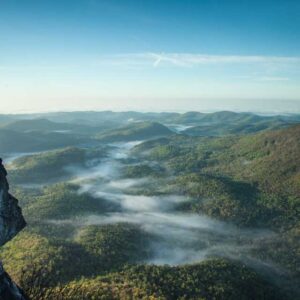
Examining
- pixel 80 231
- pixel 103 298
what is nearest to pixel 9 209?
pixel 103 298

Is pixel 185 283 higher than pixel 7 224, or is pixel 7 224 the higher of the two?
pixel 7 224

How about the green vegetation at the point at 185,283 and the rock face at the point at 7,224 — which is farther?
the green vegetation at the point at 185,283

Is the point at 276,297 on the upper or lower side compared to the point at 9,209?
lower

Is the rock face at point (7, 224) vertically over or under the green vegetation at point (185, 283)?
over

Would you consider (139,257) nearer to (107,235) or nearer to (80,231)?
(107,235)

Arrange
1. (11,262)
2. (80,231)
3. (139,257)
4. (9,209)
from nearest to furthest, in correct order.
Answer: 1. (9,209)
2. (11,262)
3. (139,257)
4. (80,231)

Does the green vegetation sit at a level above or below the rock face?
below

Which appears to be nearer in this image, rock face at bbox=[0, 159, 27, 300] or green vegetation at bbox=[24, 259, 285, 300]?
rock face at bbox=[0, 159, 27, 300]

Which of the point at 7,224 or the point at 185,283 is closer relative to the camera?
the point at 7,224
